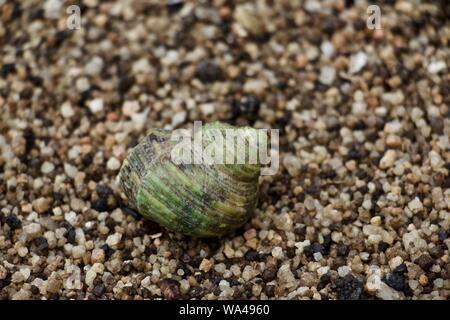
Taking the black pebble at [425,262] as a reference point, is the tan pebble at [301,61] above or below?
above

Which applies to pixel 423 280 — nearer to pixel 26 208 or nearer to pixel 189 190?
pixel 189 190

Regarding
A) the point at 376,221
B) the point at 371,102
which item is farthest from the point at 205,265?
the point at 371,102

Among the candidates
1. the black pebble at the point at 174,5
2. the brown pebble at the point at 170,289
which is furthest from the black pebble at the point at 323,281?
the black pebble at the point at 174,5

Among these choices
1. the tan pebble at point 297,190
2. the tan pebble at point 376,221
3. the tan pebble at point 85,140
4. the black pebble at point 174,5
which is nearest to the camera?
the tan pebble at point 376,221

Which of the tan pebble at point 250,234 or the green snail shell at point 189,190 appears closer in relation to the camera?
the green snail shell at point 189,190

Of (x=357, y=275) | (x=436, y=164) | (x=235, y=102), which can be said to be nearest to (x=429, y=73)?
(x=436, y=164)

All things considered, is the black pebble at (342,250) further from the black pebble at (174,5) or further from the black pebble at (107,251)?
the black pebble at (174,5)
